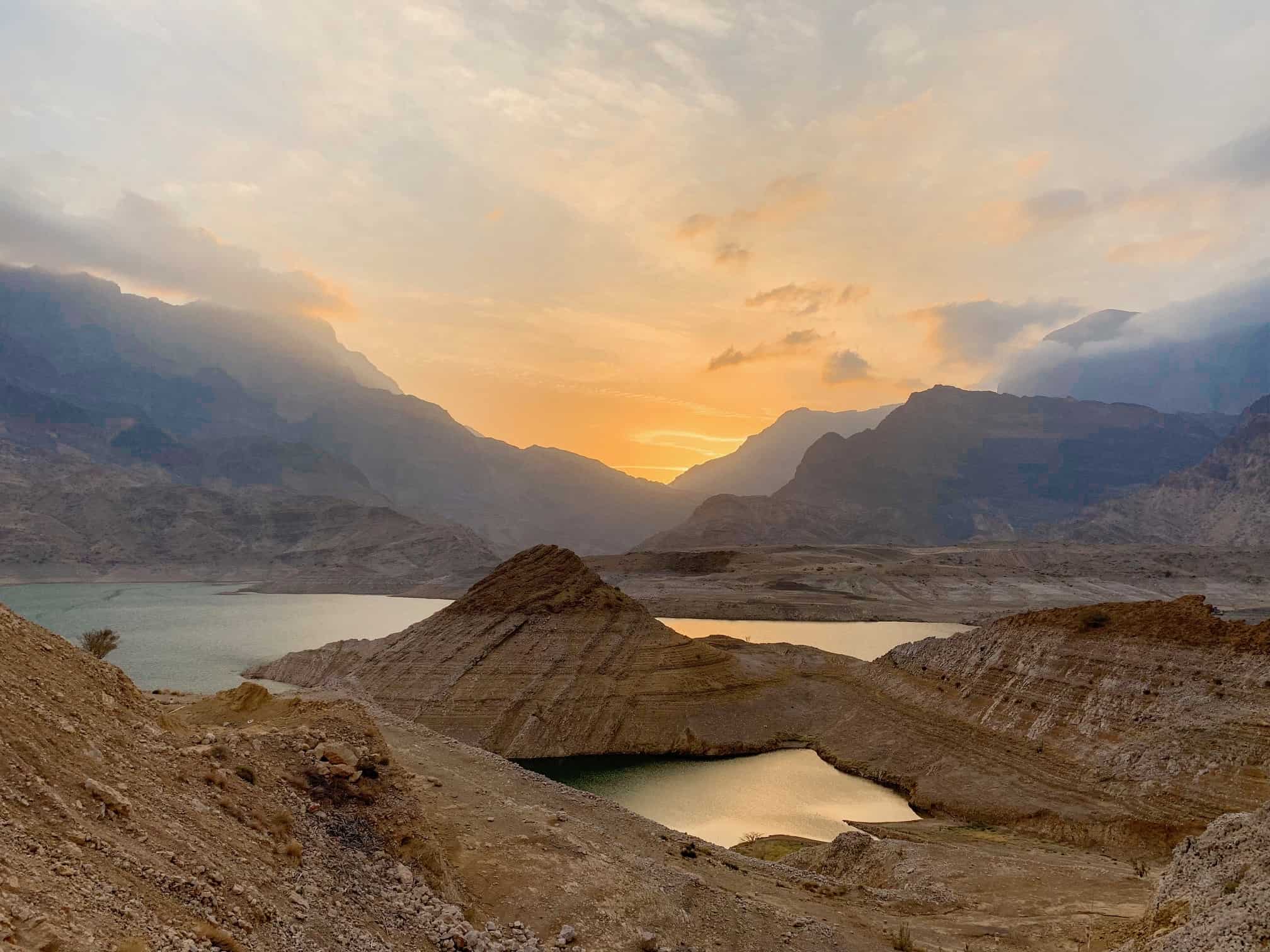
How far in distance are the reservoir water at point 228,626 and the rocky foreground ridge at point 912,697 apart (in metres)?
13.6

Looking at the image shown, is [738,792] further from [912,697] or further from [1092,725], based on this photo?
[1092,725]

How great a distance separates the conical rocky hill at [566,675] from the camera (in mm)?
50000

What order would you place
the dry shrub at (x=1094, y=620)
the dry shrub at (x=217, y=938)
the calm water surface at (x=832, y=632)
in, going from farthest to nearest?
the calm water surface at (x=832, y=632) < the dry shrub at (x=1094, y=620) < the dry shrub at (x=217, y=938)

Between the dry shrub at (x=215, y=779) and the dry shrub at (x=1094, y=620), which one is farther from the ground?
the dry shrub at (x=1094, y=620)

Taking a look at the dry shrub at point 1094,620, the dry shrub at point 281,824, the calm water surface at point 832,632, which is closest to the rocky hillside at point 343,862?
the dry shrub at point 281,824

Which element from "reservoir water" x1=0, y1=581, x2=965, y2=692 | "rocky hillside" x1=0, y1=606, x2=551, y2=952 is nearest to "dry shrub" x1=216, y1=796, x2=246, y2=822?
"rocky hillside" x1=0, y1=606, x2=551, y2=952

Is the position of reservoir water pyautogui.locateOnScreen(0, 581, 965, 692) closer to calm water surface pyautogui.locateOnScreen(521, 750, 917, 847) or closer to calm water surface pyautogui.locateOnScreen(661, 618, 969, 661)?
calm water surface pyautogui.locateOnScreen(661, 618, 969, 661)

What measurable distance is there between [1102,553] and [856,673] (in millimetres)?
140487

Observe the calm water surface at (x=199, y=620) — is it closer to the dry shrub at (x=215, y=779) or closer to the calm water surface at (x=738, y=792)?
the calm water surface at (x=738, y=792)

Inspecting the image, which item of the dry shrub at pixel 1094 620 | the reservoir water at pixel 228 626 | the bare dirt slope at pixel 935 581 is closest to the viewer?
the dry shrub at pixel 1094 620

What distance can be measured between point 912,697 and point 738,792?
15.6m

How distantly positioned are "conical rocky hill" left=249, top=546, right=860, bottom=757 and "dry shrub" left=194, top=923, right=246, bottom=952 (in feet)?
131

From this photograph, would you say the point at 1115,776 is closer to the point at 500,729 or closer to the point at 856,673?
the point at 856,673

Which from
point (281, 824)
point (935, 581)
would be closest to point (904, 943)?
point (281, 824)
